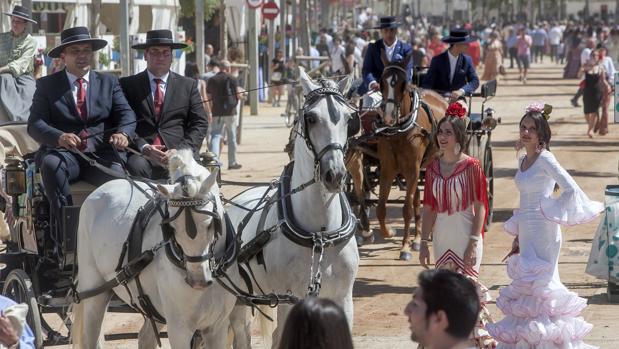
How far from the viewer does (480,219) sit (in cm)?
922

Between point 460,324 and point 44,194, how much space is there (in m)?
5.53

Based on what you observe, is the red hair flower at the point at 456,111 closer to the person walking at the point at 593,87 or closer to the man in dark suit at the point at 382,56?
the man in dark suit at the point at 382,56

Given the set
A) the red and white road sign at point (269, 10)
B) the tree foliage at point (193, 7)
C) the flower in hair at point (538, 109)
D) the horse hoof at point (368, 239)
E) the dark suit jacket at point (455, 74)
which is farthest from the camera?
the tree foliage at point (193, 7)

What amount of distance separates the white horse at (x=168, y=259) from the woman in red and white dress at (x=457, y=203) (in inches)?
66.7

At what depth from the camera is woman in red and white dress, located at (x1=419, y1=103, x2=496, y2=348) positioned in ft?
30.2

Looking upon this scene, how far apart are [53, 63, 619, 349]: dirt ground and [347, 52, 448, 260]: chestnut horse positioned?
650mm

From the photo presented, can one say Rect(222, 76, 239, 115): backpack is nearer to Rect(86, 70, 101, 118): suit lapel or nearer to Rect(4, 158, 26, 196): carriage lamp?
Rect(4, 158, 26, 196): carriage lamp

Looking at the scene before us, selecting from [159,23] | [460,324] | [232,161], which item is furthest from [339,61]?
[460,324]

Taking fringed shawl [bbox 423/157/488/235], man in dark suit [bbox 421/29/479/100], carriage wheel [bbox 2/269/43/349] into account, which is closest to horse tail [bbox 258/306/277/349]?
fringed shawl [bbox 423/157/488/235]

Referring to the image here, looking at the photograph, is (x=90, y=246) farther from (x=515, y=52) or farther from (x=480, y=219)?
(x=515, y=52)

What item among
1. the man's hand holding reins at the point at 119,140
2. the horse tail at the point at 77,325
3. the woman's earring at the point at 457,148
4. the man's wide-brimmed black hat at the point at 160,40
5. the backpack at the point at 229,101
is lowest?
the horse tail at the point at 77,325

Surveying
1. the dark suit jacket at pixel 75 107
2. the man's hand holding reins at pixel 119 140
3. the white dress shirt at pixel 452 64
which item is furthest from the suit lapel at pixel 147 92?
the white dress shirt at pixel 452 64

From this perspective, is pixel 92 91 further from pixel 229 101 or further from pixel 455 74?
pixel 229 101

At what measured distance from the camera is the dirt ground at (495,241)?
37.4ft
